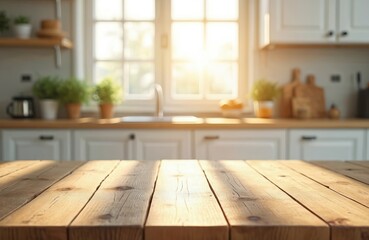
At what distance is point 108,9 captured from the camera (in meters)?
3.70

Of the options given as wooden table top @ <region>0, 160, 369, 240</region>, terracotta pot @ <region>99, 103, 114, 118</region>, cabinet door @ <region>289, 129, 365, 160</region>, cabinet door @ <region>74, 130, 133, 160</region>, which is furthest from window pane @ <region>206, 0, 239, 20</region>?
wooden table top @ <region>0, 160, 369, 240</region>

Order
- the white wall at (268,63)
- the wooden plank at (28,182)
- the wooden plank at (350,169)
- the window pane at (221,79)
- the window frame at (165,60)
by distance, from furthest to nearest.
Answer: the window pane at (221,79) → the window frame at (165,60) → the white wall at (268,63) → the wooden plank at (350,169) → the wooden plank at (28,182)

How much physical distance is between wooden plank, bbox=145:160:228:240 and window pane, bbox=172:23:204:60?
262 centimetres

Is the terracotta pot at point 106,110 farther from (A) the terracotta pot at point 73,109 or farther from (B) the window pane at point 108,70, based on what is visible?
(B) the window pane at point 108,70

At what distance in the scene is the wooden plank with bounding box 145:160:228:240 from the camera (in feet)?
2.38

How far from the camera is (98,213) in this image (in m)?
0.82

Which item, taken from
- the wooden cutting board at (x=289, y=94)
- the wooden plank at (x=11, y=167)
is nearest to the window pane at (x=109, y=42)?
the wooden cutting board at (x=289, y=94)

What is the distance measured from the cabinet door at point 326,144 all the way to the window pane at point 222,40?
102cm

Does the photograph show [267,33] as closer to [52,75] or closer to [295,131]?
[295,131]

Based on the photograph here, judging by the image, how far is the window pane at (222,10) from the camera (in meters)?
3.73

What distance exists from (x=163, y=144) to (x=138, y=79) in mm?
901

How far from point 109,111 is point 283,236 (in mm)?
2784

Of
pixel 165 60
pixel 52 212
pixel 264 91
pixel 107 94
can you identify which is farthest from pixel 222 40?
pixel 52 212

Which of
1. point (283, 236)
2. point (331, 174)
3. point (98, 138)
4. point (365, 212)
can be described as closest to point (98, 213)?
point (283, 236)
